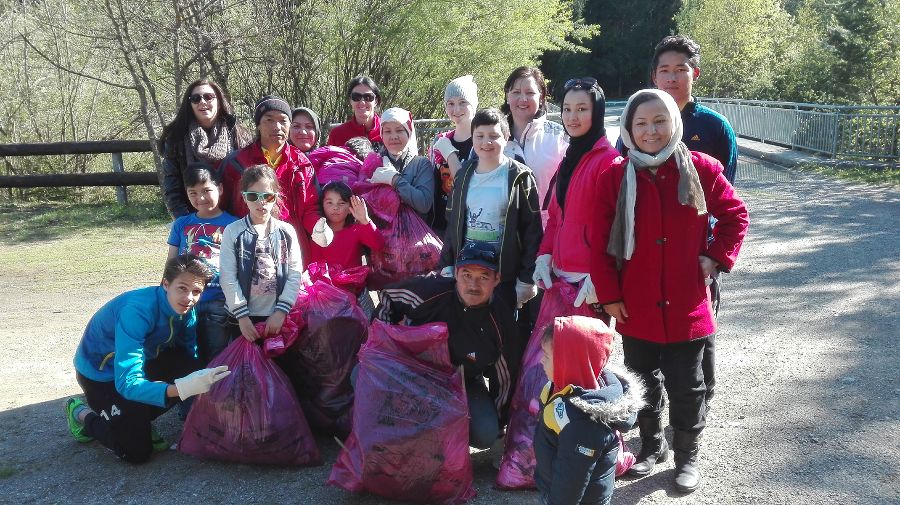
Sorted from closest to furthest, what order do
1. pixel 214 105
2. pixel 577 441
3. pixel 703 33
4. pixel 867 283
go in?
pixel 577 441 < pixel 214 105 < pixel 867 283 < pixel 703 33

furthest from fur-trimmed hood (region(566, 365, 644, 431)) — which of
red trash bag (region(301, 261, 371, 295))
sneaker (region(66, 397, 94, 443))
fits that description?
sneaker (region(66, 397, 94, 443))

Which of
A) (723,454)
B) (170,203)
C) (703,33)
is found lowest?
(723,454)

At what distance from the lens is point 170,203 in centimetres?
458

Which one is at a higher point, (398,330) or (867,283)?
(398,330)

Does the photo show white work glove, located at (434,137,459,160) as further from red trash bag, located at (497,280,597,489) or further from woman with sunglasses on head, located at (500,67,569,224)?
red trash bag, located at (497,280,597,489)

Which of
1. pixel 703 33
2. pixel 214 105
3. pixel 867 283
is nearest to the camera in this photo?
pixel 214 105

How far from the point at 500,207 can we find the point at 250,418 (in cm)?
161

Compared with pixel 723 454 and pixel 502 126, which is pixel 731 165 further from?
pixel 723 454

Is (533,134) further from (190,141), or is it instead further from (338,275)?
(190,141)

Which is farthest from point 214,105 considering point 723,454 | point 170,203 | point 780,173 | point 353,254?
point 780,173

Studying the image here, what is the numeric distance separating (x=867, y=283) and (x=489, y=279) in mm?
4551

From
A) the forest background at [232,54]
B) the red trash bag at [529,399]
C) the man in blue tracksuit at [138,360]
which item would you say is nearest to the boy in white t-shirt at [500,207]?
the red trash bag at [529,399]

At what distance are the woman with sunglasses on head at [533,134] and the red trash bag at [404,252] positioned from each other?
66 cm

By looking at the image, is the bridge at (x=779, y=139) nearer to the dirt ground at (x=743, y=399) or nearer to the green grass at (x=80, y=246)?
the green grass at (x=80, y=246)
